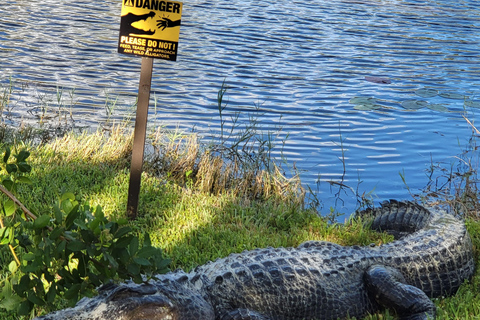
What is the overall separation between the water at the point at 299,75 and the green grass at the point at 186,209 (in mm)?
1024

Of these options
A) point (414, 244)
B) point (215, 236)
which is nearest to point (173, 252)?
point (215, 236)

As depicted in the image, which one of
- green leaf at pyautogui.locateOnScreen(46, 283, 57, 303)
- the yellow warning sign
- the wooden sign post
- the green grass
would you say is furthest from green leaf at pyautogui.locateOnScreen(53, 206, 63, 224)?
the yellow warning sign

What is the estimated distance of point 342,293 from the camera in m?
3.29

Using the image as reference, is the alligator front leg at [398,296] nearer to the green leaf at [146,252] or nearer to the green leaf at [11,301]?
the green leaf at [146,252]

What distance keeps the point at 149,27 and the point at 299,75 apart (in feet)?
20.4

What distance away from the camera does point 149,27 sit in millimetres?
4219

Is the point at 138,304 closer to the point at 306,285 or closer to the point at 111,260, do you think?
the point at 111,260

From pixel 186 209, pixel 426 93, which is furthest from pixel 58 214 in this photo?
pixel 426 93

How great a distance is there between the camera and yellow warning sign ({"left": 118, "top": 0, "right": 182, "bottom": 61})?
4176 mm

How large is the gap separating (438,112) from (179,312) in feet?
22.4

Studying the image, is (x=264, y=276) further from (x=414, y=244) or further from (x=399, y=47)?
(x=399, y=47)

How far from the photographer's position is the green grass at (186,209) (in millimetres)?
3982

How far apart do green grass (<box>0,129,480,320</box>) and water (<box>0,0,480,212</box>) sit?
3.36ft

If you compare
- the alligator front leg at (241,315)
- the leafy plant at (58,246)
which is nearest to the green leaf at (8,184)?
the leafy plant at (58,246)
